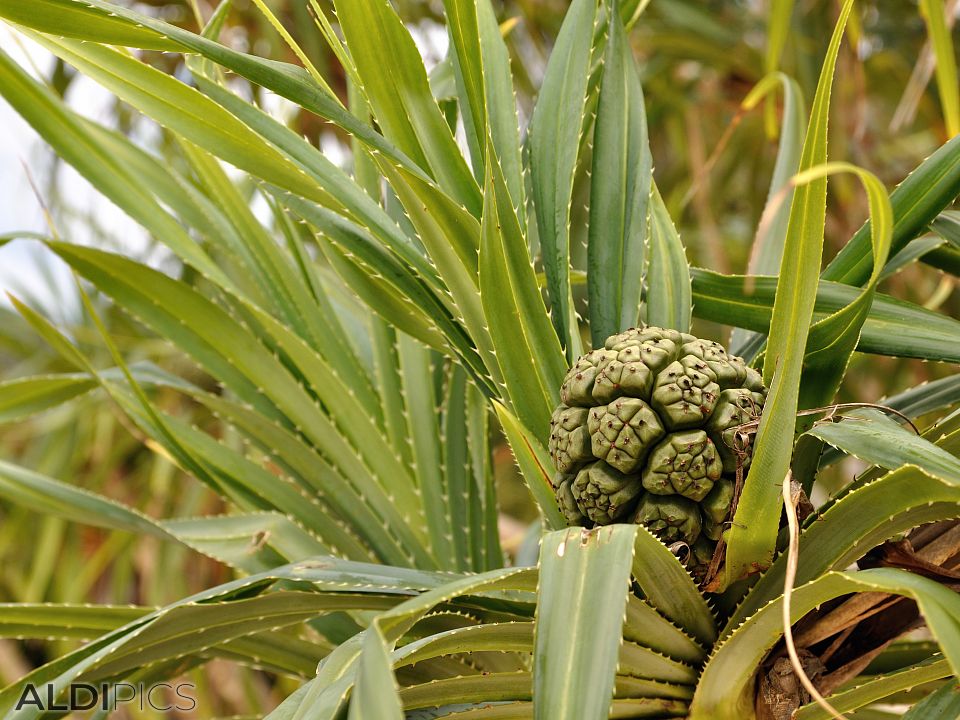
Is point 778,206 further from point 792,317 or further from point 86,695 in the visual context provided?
point 86,695

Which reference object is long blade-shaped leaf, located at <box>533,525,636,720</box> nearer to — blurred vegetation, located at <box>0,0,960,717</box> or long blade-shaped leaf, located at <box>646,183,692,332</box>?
long blade-shaped leaf, located at <box>646,183,692,332</box>

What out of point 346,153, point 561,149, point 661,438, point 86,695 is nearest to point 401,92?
point 561,149

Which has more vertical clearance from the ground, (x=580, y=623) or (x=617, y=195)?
(x=617, y=195)

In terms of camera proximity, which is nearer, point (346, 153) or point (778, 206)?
point (778, 206)

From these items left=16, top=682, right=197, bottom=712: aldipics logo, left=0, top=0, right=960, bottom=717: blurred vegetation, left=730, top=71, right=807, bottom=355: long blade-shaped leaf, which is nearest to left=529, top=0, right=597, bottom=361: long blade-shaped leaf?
left=730, top=71, right=807, bottom=355: long blade-shaped leaf

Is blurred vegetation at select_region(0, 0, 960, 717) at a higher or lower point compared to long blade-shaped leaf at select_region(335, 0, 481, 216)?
higher

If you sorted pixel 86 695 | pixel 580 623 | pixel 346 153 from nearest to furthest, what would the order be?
pixel 580 623 < pixel 86 695 < pixel 346 153

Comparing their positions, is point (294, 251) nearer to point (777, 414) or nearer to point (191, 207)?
point (191, 207)

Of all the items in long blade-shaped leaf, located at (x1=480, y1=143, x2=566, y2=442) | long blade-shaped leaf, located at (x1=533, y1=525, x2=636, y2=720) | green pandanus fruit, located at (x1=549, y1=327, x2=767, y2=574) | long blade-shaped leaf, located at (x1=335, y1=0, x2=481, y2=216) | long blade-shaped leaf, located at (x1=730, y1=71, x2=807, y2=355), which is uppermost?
long blade-shaped leaf, located at (x1=730, y1=71, x2=807, y2=355)
